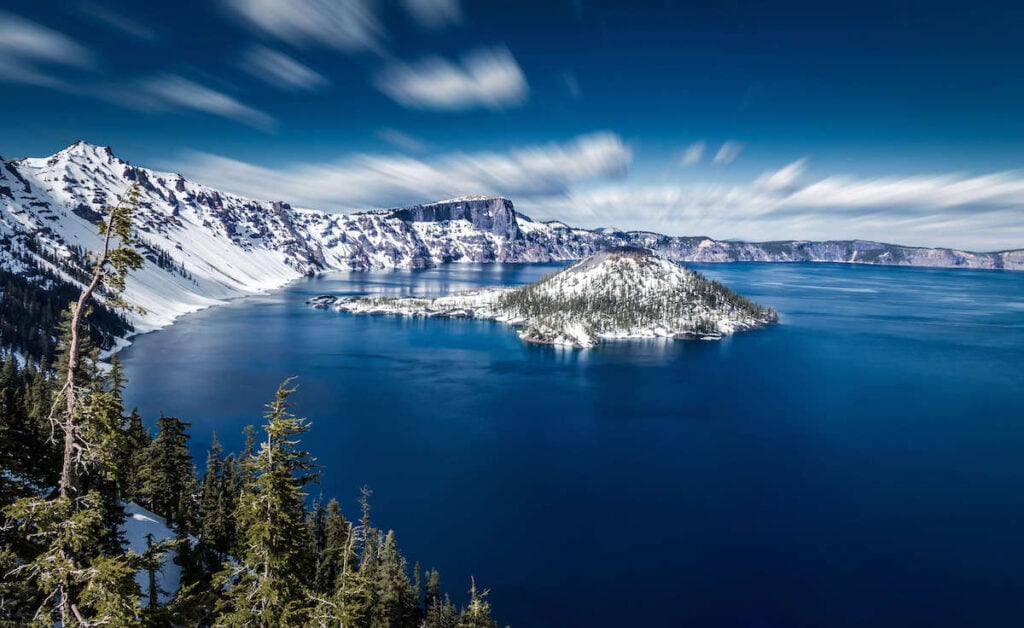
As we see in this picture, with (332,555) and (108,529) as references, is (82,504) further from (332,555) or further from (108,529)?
(332,555)

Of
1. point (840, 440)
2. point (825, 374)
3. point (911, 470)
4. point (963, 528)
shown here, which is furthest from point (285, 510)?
point (825, 374)

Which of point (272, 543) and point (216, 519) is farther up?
point (272, 543)

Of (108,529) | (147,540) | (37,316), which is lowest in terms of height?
(147,540)

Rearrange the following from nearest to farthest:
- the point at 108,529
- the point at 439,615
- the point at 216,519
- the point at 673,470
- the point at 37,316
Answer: the point at 108,529, the point at 439,615, the point at 216,519, the point at 673,470, the point at 37,316

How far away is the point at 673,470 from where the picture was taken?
71062 mm

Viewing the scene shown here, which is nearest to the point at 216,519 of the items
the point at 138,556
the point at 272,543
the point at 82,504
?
the point at 272,543

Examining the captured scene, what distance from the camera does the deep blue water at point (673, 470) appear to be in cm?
4709

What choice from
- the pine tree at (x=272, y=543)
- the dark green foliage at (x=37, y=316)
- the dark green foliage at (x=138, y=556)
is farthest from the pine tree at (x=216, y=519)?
the dark green foliage at (x=37, y=316)

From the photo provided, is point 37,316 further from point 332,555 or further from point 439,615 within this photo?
point 439,615

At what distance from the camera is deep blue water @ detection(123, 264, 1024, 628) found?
47094 mm

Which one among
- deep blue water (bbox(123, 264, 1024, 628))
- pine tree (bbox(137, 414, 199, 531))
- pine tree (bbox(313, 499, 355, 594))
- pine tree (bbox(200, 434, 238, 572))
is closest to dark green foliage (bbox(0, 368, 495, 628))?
pine tree (bbox(313, 499, 355, 594))

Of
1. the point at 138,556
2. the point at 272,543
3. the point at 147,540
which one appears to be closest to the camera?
the point at 138,556

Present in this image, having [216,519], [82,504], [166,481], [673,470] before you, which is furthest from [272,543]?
[673,470]

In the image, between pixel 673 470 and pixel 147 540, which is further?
pixel 673 470
